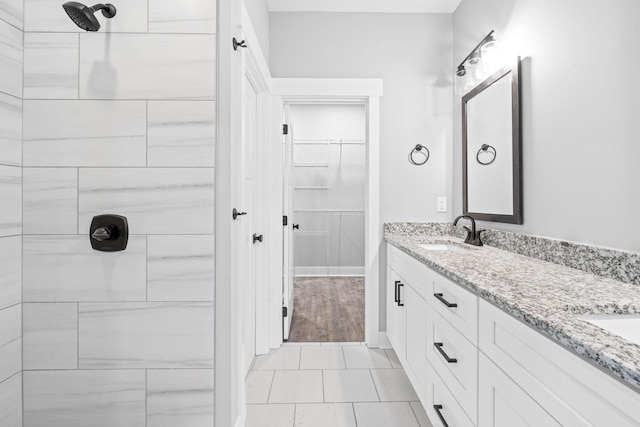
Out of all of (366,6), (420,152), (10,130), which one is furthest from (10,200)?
(366,6)

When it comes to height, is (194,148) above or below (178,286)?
above

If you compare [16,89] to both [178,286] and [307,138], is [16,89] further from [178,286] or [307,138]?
[307,138]

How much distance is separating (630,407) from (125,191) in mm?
1382

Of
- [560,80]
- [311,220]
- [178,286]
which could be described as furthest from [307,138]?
[178,286]

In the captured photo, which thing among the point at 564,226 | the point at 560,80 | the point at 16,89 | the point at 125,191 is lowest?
the point at 564,226

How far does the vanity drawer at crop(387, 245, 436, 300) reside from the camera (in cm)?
166

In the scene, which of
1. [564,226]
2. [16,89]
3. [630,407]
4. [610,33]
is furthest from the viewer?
[564,226]

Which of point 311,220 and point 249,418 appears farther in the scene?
point 311,220

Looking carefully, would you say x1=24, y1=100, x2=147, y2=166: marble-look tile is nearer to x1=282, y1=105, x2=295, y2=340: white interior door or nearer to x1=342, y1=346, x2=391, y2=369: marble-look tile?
x1=282, y1=105, x2=295, y2=340: white interior door

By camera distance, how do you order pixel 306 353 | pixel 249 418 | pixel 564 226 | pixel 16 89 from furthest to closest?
1. pixel 306 353
2. pixel 249 418
3. pixel 564 226
4. pixel 16 89

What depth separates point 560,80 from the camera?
1.54 m

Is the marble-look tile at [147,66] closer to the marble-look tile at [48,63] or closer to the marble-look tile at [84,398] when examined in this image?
the marble-look tile at [48,63]

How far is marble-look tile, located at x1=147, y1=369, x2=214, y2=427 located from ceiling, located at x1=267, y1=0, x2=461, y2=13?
254 centimetres

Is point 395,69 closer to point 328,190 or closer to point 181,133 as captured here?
point 181,133
